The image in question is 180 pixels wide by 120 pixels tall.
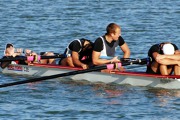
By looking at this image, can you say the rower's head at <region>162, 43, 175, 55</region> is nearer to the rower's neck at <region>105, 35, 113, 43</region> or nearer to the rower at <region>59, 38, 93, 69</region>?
the rower's neck at <region>105, 35, 113, 43</region>

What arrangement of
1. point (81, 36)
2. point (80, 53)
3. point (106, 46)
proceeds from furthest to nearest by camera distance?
1. point (81, 36)
2. point (80, 53)
3. point (106, 46)

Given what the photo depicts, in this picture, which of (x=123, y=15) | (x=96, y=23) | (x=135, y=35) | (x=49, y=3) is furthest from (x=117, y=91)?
(x=49, y=3)

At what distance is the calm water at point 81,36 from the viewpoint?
20.4m

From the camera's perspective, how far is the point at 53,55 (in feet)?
81.7

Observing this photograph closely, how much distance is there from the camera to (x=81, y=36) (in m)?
33.7

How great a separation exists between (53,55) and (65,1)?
21.5 m

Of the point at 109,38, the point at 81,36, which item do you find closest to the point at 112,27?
the point at 109,38

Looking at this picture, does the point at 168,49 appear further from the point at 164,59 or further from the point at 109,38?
the point at 109,38

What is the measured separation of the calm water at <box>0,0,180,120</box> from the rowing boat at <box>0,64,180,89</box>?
0.67 feet

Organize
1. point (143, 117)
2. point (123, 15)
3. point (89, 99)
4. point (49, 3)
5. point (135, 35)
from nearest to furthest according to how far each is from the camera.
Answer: point (143, 117) < point (89, 99) < point (135, 35) < point (123, 15) < point (49, 3)

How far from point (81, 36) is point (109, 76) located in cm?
1033

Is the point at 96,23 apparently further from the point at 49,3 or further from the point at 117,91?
the point at 117,91

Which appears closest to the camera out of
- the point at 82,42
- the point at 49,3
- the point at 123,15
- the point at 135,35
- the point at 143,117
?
the point at 143,117

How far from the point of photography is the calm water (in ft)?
66.9
